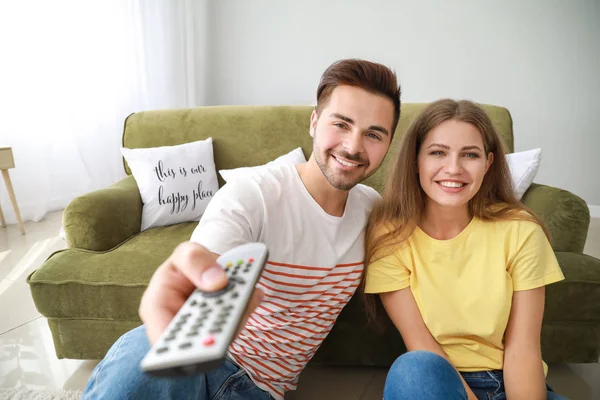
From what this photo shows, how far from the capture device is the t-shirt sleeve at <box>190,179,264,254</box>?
0.73 metres

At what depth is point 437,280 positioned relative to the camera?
96 cm

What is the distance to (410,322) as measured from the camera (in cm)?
95

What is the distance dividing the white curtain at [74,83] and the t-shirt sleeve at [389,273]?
9.01 feet

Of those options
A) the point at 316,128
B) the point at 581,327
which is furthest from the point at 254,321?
the point at 581,327

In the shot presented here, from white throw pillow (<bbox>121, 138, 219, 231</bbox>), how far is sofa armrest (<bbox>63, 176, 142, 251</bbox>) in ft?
0.23

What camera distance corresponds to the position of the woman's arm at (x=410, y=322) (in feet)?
3.06

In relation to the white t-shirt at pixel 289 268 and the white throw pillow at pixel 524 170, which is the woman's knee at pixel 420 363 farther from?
the white throw pillow at pixel 524 170

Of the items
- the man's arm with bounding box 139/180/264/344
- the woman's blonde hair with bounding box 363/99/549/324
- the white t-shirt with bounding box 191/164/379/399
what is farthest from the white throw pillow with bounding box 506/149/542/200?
the man's arm with bounding box 139/180/264/344

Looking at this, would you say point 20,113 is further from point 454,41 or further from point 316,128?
point 454,41

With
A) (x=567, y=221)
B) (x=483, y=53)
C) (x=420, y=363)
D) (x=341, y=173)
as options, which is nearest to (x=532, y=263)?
(x=420, y=363)

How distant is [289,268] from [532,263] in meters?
0.54

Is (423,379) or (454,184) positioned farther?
(454,184)

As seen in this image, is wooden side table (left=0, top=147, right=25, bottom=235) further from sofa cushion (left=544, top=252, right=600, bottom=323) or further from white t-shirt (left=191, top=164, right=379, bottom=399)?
sofa cushion (left=544, top=252, right=600, bottom=323)

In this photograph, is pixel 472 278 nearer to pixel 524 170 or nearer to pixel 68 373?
pixel 524 170
